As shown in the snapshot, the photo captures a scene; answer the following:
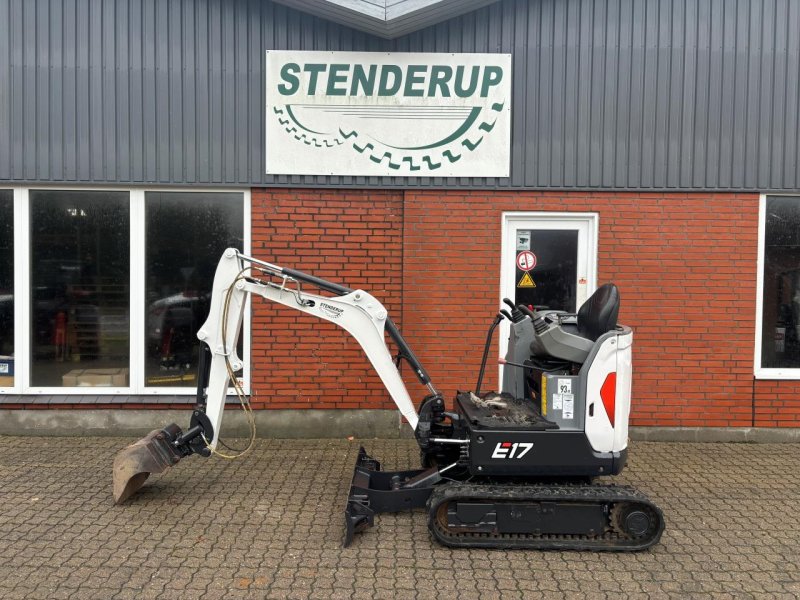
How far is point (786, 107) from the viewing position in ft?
22.2

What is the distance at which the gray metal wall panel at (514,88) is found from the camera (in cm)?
664

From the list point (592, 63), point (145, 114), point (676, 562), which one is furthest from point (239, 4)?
point (676, 562)

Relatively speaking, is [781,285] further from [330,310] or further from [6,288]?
[6,288]

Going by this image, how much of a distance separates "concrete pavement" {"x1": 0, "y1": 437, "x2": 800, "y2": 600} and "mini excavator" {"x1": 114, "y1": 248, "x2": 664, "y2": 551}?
0.18 m

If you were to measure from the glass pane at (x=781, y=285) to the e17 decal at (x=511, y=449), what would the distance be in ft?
13.5

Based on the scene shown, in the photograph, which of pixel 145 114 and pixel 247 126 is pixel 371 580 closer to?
pixel 247 126

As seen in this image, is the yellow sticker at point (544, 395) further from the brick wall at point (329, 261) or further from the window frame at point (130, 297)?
the window frame at point (130, 297)

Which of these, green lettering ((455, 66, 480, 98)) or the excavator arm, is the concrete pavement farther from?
green lettering ((455, 66, 480, 98))

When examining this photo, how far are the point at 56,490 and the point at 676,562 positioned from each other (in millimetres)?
4786

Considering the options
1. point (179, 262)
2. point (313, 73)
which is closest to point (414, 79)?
point (313, 73)

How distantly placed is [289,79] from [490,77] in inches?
84.2

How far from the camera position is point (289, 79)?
6.62 m

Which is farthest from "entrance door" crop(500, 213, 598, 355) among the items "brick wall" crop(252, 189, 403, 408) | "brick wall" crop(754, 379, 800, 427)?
"brick wall" crop(754, 379, 800, 427)

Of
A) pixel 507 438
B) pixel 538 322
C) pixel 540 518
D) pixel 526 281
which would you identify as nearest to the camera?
pixel 540 518
